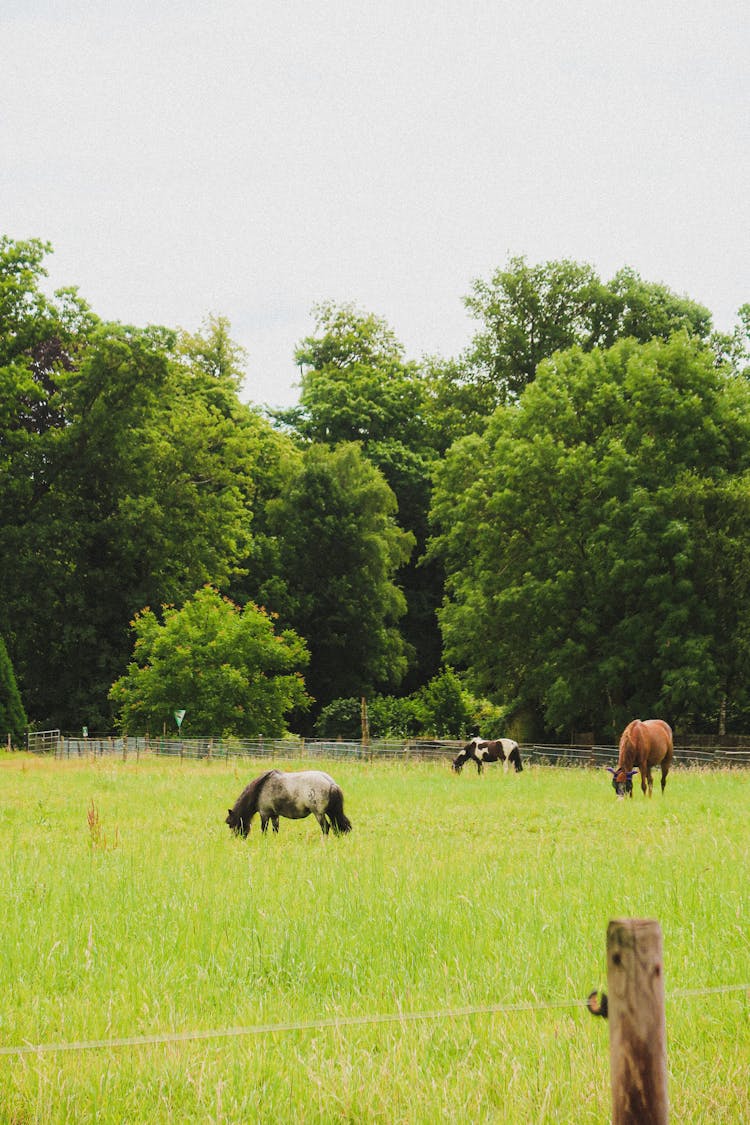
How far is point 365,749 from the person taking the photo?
40875 mm

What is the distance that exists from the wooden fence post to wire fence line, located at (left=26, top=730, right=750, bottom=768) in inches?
1285

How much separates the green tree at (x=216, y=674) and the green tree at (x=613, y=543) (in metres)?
6.72

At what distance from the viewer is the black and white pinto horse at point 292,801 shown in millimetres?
15617

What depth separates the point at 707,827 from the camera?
16188 millimetres

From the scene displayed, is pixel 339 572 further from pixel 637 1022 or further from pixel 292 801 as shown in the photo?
pixel 637 1022

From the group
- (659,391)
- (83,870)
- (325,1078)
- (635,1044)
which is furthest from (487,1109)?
(659,391)

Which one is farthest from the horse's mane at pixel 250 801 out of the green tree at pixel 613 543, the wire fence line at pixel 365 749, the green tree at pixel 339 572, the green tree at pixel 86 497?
the green tree at pixel 339 572

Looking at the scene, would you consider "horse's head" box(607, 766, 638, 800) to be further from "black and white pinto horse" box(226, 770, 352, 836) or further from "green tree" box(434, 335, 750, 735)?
"green tree" box(434, 335, 750, 735)

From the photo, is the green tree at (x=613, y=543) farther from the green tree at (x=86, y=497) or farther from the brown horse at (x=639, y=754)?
the green tree at (x=86, y=497)

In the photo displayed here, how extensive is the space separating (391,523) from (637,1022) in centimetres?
5627

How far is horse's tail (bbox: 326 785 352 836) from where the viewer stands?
15633mm

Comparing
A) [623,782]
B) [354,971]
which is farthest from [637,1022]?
[623,782]

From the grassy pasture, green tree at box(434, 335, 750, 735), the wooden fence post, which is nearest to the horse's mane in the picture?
the grassy pasture

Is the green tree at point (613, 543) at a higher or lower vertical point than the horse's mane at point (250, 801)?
higher
